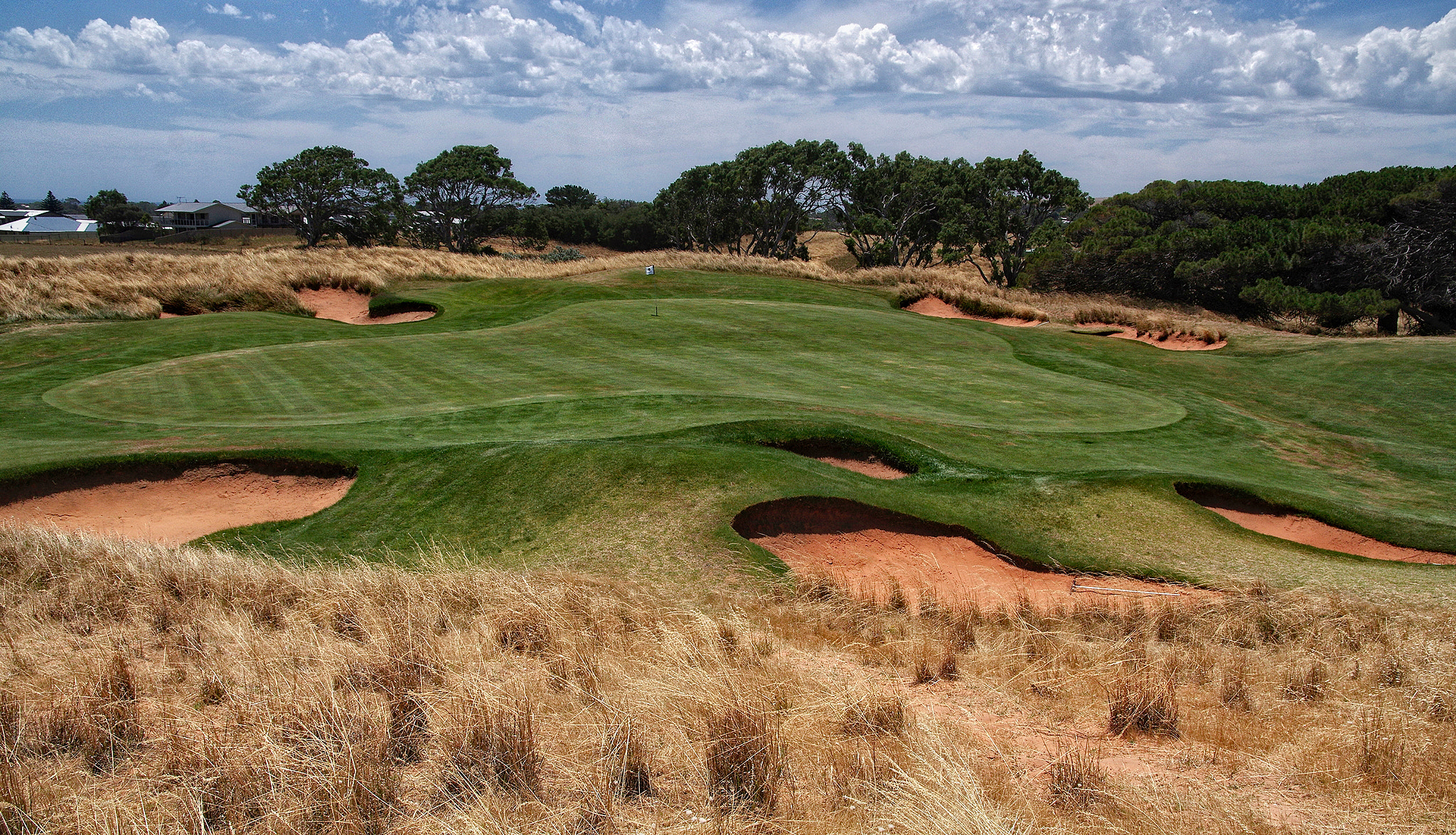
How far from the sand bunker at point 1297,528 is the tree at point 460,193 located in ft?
224

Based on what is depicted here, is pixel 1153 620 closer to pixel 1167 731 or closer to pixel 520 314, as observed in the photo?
pixel 1167 731

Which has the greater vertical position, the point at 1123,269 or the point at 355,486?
the point at 1123,269

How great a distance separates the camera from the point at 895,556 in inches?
389

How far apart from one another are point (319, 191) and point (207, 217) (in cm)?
4784

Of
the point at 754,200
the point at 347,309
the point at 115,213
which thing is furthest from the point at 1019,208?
the point at 115,213

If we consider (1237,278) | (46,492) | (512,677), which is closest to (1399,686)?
(512,677)

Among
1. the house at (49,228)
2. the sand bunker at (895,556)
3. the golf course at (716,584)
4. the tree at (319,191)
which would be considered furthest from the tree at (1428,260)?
the house at (49,228)

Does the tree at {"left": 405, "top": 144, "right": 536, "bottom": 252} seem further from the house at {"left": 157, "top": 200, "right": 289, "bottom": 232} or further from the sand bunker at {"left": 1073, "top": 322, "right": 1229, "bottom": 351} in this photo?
the sand bunker at {"left": 1073, "top": 322, "right": 1229, "bottom": 351}

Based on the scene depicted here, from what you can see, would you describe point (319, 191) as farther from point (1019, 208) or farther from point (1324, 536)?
point (1324, 536)

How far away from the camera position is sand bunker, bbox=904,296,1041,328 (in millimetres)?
32312

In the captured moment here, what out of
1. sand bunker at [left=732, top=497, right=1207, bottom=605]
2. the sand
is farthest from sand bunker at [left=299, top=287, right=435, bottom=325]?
sand bunker at [left=732, top=497, right=1207, bottom=605]

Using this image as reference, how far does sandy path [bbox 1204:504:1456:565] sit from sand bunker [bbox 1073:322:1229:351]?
57.1ft

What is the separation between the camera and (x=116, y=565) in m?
7.51

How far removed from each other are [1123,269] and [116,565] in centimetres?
4313
